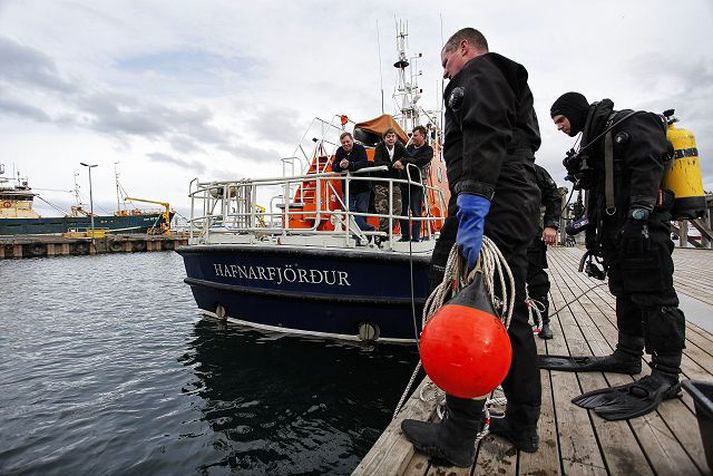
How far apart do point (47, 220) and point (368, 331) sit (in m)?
46.5

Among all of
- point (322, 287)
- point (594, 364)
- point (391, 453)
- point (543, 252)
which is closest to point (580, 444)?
point (391, 453)

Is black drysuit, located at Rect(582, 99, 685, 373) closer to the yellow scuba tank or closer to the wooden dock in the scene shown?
the yellow scuba tank

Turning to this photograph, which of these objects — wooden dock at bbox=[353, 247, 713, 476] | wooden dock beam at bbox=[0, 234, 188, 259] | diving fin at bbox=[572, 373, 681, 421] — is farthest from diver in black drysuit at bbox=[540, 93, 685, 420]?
wooden dock beam at bbox=[0, 234, 188, 259]

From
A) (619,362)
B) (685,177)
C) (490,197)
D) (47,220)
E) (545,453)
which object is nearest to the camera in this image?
(490,197)

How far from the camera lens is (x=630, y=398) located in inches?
89.4

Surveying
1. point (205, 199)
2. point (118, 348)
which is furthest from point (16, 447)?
point (205, 199)

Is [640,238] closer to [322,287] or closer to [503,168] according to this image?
[503,168]

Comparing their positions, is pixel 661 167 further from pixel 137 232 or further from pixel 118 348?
pixel 137 232

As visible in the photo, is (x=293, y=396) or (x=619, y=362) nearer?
(x=619, y=362)

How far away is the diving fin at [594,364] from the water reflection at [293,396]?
1409 mm

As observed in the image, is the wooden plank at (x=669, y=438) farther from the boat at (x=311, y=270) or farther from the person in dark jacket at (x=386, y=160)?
the person in dark jacket at (x=386, y=160)

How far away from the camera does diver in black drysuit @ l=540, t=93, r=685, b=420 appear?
2.26 meters

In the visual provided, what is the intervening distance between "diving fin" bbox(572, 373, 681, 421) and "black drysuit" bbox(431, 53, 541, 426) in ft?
2.09

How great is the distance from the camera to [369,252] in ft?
15.4
